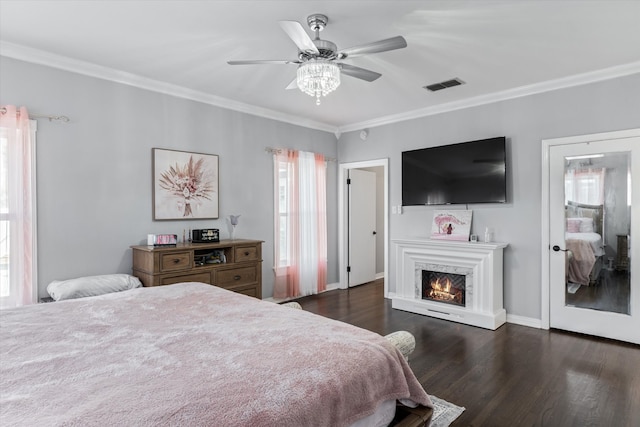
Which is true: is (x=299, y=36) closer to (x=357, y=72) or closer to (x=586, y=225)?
(x=357, y=72)

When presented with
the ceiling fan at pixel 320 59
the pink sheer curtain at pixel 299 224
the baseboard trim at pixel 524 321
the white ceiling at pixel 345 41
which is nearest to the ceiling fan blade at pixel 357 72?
the ceiling fan at pixel 320 59

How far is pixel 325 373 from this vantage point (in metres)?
1.30

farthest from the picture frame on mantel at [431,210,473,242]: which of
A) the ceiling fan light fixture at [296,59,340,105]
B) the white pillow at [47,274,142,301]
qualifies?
the white pillow at [47,274,142,301]

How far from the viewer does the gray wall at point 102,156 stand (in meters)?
3.26

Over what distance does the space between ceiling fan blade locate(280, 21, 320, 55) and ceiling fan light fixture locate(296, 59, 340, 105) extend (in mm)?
95

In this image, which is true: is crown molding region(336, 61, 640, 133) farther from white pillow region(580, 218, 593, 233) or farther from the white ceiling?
white pillow region(580, 218, 593, 233)

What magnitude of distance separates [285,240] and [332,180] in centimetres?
137

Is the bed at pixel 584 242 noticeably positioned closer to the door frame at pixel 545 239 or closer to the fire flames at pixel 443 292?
the door frame at pixel 545 239

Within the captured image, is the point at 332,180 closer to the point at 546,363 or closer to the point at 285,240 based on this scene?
the point at 285,240

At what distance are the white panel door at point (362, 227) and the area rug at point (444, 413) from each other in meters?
3.70

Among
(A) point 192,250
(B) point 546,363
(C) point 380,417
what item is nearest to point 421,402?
(C) point 380,417

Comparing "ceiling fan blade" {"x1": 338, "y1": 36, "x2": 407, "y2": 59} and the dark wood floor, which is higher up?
"ceiling fan blade" {"x1": 338, "y1": 36, "x2": 407, "y2": 59}

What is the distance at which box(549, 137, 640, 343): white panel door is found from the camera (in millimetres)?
3496

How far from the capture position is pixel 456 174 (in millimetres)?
4562
